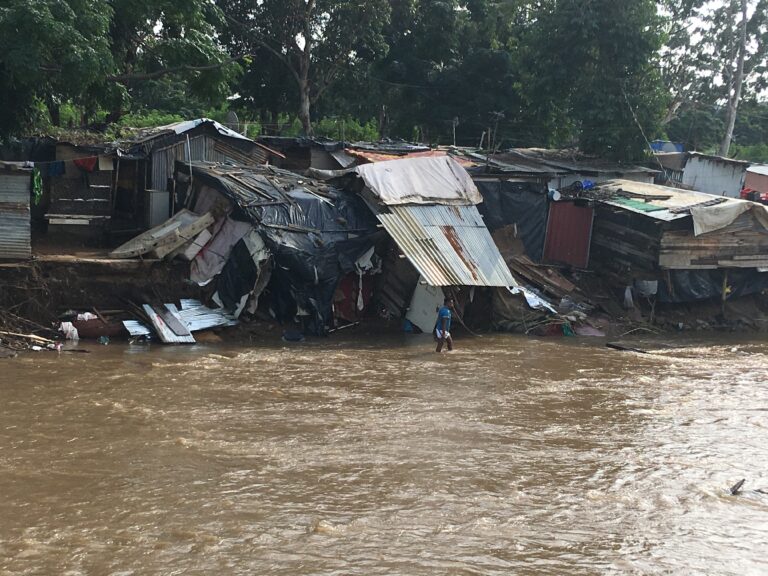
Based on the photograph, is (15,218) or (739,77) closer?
(15,218)

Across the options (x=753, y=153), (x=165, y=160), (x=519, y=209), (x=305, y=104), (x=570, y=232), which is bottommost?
(x=570, y=232)

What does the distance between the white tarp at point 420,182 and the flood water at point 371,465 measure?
3765 millimetres

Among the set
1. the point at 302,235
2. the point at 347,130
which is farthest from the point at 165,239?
the point at 347,130

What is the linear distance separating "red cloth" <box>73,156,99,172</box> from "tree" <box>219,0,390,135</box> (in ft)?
31.7

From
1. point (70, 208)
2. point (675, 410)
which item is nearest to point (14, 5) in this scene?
point (70, 208)

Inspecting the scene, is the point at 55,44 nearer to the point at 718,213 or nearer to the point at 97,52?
the point at 97,52

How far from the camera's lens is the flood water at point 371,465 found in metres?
6.21

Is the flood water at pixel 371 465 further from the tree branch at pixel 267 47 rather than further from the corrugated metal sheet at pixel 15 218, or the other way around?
the tree branch at pixel 267 47

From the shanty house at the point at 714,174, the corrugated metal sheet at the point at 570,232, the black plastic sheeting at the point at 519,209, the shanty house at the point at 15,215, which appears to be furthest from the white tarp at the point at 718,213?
the shanty house at the point at 15,215

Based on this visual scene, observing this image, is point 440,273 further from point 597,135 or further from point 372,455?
point 597,135

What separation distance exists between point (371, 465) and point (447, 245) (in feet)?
24.6

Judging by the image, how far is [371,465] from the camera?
8078mm

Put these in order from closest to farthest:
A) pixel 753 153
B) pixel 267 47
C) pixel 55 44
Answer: pixel 55 44 → pixel 267 47 → pixel 753 153

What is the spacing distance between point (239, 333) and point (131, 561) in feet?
26.9
